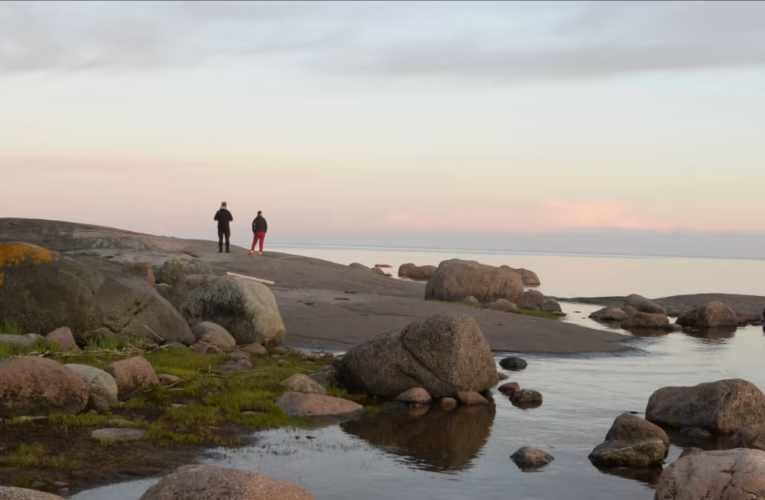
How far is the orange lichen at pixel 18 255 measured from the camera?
68.2ft

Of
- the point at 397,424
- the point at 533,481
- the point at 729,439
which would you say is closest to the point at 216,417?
the point at 397,424

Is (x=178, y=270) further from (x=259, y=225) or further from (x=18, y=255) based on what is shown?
(x=18, y=255)

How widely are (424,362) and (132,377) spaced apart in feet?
19.3

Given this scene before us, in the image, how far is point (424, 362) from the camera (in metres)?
18.2

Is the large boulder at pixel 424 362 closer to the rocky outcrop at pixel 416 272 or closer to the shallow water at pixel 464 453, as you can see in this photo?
the shallow water at pixel 464 453

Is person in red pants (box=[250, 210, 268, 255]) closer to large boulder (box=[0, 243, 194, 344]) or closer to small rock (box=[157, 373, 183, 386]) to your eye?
large boulder (box=[0, 243, 194, 344])

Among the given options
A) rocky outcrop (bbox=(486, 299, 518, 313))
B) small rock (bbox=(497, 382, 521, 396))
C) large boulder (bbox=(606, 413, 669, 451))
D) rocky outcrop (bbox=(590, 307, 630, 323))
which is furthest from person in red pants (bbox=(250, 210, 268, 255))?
large boulder (bbox=(606, 413, 669, 451))

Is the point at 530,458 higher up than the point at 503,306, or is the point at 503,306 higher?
the point at 503,306

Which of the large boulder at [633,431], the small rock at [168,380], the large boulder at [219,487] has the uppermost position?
the large boulder at [219,487]

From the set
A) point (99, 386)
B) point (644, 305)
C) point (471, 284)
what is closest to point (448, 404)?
point (99, 386)

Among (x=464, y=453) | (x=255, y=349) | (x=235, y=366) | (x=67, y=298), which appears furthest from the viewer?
(x=255, y=349)

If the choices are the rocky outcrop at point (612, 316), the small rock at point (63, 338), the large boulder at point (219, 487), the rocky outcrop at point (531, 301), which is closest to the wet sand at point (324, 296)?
the rocky outcrop at point (531, 301)

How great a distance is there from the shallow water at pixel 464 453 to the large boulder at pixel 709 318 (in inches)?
830

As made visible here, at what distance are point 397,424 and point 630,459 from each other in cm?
434
